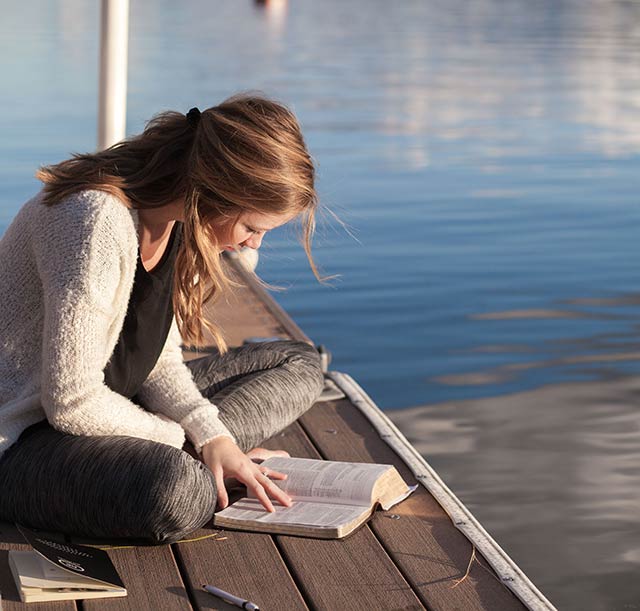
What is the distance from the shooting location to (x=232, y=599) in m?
2.35

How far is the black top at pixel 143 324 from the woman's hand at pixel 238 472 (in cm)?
23

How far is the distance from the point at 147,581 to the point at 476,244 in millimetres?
4497

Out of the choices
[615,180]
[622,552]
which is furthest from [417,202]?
[622,552]

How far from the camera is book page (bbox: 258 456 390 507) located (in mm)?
2705

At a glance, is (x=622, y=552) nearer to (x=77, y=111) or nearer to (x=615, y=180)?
(x=615, y=180)

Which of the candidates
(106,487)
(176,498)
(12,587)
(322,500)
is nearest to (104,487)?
(106,487)

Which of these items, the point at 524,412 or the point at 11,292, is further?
the point at 524,412

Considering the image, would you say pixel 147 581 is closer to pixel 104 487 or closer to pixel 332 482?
pixel 104 487

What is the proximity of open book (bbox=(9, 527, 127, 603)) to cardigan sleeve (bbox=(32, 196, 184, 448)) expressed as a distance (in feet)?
0.93

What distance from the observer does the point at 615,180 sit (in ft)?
28.0

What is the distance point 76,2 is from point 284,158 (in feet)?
78.3

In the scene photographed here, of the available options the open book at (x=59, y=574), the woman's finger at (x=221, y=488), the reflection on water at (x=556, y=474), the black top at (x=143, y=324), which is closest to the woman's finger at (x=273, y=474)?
the woman's finger at (x=221, y=488)

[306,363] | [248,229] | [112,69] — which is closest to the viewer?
[248,229]

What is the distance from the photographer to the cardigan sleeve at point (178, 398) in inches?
111
